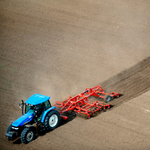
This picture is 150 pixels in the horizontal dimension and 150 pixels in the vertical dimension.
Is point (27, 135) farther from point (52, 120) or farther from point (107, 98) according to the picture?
point (107, 98)

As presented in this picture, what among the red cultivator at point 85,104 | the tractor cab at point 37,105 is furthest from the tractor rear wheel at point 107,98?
the tractor cab at point 37,105

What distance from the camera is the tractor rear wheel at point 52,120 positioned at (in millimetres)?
11772

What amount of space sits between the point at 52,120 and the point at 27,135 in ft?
4.79

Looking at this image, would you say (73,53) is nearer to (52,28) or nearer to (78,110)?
(52,28)

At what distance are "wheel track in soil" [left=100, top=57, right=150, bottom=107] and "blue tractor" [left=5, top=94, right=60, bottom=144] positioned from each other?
12.2 ft

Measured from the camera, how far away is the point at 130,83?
16016mm

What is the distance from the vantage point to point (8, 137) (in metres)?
11.3

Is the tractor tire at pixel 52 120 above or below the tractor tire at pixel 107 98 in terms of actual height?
below

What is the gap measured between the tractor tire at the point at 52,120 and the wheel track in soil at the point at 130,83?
335cm

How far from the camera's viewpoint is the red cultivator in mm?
13445

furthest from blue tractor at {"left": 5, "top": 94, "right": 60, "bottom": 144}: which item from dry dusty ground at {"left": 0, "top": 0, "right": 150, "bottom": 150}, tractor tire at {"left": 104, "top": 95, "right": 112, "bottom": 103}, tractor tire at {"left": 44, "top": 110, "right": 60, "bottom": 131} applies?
tractor tire at {"left": 104, "top": 95, "right": 112, "bottom": 103}

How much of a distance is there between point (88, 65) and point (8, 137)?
8.45 meters

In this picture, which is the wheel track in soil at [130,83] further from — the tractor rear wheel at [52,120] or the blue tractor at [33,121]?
the blue tractor at [33,121]

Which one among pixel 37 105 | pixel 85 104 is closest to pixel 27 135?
pixel 37 105
